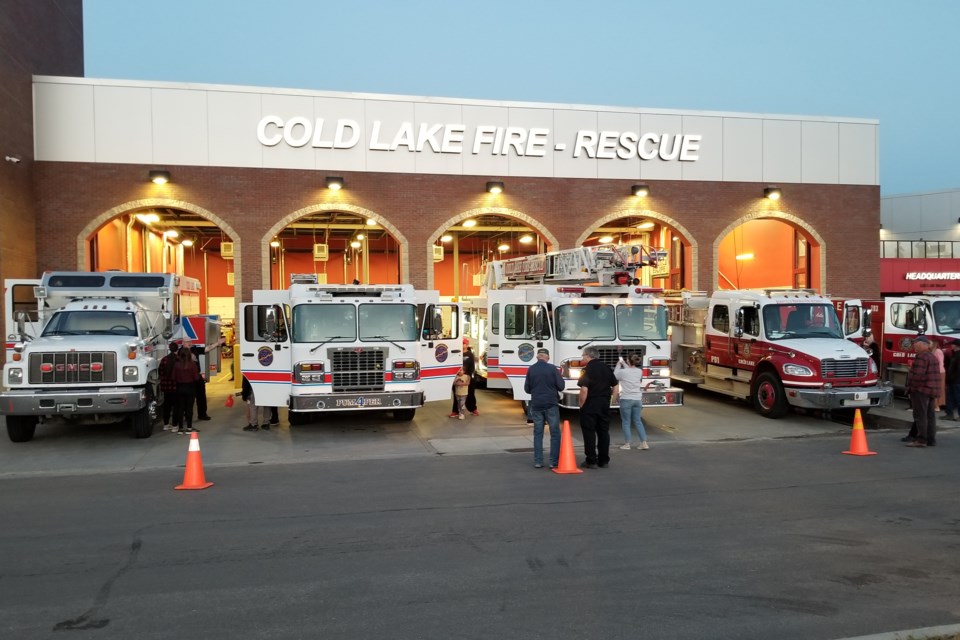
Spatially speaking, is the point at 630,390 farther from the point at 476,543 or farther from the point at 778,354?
the point at 476,543

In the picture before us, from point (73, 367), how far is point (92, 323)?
4.98 feet

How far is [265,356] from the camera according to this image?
13.7 metres

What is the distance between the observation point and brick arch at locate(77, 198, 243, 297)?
75.3 feet

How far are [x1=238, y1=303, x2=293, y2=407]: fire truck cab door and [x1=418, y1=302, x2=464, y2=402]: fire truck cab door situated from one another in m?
2.49

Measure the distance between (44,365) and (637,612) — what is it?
10955mm

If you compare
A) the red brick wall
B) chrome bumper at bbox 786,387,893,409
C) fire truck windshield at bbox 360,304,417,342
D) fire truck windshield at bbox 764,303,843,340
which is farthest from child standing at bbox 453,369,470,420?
the red brick wall

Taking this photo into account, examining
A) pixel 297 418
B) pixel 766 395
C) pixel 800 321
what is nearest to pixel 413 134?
pixel 297 418

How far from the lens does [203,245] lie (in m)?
38.6

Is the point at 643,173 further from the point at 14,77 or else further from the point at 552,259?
the point at 14,77

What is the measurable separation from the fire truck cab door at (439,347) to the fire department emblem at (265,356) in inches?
107

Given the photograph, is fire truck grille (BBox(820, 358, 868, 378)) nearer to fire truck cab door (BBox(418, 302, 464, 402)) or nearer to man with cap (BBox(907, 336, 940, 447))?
man with cap (BBox(907, 336, 940, 447))

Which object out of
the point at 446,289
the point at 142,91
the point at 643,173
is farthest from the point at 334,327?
the point at 446,289

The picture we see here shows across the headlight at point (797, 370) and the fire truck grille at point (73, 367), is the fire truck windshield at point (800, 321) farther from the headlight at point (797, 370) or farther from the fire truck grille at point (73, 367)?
the fire truck grille at point (73, 367)

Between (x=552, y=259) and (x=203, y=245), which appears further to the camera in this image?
(x=203, y=245)
